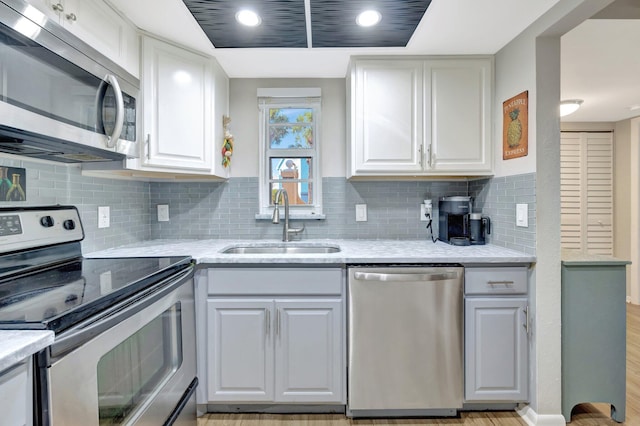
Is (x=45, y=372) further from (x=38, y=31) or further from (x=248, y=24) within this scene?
(x=248, y=24)

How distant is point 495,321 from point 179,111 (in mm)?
2100

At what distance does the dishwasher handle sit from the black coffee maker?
449 millimetres

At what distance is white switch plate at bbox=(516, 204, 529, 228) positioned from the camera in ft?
5.80

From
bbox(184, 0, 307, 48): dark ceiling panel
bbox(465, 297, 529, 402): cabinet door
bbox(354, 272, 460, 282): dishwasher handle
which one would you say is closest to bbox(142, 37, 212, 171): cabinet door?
bbox(184, 0, 307, 48): dark ceiling panel

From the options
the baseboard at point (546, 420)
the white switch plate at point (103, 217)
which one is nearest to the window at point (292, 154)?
the white switch plate at point (103, 217)

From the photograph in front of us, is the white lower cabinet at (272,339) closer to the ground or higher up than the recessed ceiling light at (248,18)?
closer to the ground

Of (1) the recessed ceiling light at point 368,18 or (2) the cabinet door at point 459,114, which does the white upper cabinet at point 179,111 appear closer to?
(1) the recessed ceiling light at point 368,18

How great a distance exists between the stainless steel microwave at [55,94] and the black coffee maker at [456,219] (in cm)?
187

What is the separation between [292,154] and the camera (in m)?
2.49

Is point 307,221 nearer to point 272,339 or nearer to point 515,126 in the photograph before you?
point 272,339

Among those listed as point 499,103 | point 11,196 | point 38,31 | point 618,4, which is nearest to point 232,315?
point 11,196

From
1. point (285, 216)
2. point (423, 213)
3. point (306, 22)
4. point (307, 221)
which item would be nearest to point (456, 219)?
point (423, 213)

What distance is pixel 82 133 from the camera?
1167 millimetres

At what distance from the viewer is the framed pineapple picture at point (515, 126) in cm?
178
